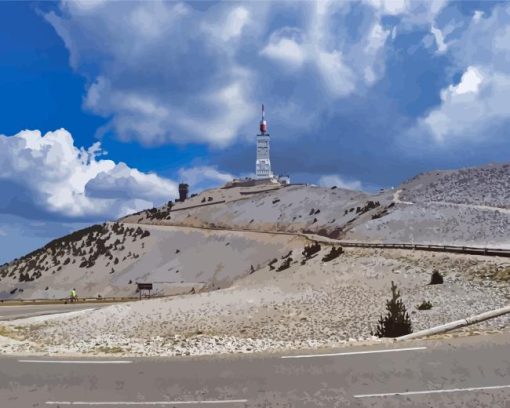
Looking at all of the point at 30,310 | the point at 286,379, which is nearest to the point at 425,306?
the point at 286,379

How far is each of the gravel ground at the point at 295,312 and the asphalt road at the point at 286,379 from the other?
2.27 meters

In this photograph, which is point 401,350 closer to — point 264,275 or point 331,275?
point 331,275

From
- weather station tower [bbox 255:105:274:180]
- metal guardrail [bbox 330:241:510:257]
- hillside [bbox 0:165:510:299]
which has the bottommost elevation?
metal guardrail [bbox 330:241:510:257]

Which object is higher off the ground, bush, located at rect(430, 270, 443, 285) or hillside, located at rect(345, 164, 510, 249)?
hillside, located at rect(345, 164, 510, 249)

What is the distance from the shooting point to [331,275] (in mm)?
39656

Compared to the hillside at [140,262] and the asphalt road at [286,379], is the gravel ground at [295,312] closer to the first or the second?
the asphalt road at [286,379]

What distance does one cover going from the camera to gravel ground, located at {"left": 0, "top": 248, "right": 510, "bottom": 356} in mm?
17803

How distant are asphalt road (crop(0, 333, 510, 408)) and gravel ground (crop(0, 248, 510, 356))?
7.46ft

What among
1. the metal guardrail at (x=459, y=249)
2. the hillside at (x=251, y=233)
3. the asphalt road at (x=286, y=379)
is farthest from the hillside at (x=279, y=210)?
the asphalt road at (x=286, y=379)

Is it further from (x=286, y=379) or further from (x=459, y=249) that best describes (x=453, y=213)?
(x=286, y=379)

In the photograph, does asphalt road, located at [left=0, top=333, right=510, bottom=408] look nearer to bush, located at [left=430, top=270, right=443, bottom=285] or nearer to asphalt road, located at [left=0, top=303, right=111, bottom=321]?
bush, located at [left=430, top=270, right=443, bottom=285]

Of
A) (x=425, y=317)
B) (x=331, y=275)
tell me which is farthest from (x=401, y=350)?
(x=331, y=275)

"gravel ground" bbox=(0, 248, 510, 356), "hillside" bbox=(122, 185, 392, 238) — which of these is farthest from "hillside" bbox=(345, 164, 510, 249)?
Answer: "gravel ground" bbox=(0, 248, 510, 356)

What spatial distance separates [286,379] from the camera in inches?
410
